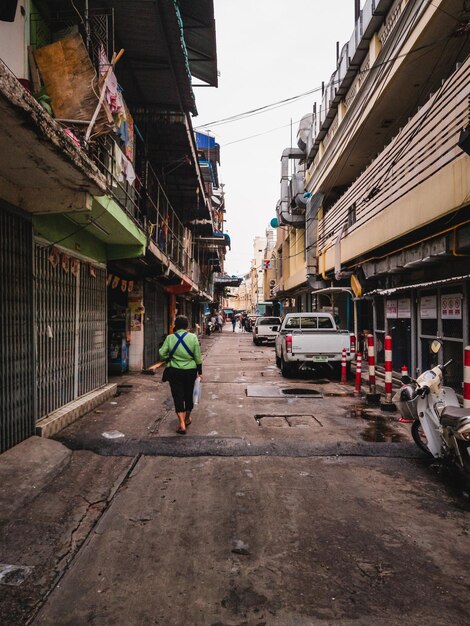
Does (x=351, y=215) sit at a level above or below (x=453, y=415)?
above

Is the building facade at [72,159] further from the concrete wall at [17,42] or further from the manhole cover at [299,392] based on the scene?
the manhole cover at [299,392]

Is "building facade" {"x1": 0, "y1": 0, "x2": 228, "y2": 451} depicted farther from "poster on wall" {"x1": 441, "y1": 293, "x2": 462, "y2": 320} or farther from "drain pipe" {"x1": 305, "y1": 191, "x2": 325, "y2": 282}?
"drain pipe" {"x1": 305, "y1": 191, "x2": 325, "y2": 282}

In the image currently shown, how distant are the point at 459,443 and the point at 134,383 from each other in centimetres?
883

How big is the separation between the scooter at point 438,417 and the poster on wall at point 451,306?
13.2ft

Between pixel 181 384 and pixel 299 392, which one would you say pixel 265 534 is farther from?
pixel 299 392

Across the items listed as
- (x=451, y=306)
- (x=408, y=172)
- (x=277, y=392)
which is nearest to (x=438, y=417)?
(x=451, y=306)

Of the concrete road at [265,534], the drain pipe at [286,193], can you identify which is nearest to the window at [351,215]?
the concrete road at [265,534]

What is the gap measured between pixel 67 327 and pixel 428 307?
8.33 metres

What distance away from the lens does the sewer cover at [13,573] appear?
2.91 metres

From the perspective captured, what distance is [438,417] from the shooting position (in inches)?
198

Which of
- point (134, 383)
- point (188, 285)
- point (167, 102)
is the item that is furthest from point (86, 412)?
point (188, 285)

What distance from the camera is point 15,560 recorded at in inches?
125

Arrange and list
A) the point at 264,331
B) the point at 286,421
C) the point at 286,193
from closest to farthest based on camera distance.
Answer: the point at 286,421 → the point at 264,331 → the point at 286,193

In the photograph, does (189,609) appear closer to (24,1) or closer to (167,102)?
(24,1)
